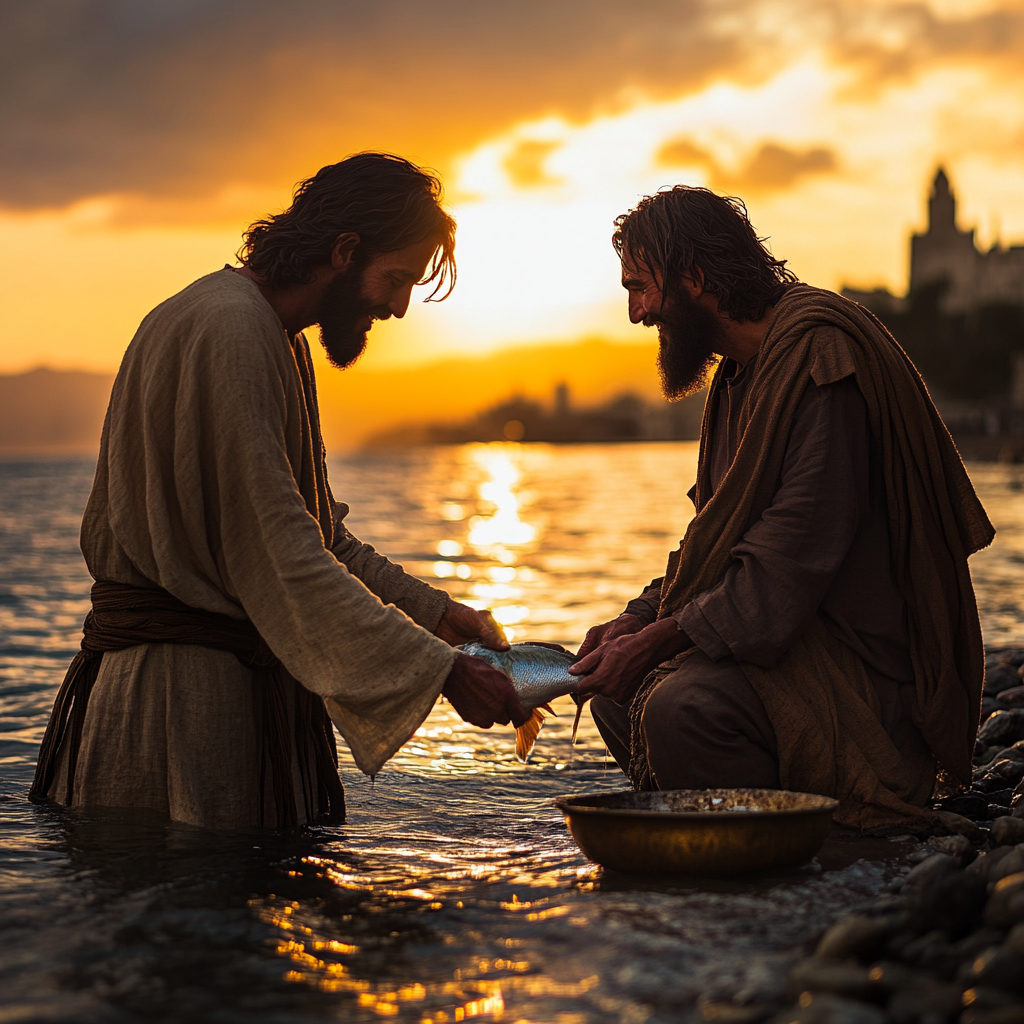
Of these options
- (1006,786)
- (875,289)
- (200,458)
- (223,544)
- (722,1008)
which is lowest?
(1006,786)

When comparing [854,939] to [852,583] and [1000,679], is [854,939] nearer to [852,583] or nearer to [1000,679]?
[852,583]

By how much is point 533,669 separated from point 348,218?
161 centimetres

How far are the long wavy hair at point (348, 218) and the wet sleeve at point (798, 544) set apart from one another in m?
1.47

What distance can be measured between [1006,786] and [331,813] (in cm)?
296

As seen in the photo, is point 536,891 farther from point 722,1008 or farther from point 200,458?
point 200,458

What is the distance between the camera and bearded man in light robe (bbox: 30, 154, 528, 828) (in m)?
3.58

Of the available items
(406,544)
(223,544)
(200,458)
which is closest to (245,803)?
(223,544)

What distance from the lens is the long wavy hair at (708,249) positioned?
4.44 m

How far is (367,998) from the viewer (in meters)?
2.66

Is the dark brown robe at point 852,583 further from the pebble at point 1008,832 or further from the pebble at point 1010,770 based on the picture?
the pebble at point 1010,770

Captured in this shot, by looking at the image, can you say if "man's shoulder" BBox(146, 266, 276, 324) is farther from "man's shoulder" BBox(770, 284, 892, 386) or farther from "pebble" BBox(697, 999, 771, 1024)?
"pebble" BBox(697, 999, 771, 1024)

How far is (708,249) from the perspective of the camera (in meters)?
4.45

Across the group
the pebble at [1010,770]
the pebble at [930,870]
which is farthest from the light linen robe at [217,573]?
the pebble at [1010,770]

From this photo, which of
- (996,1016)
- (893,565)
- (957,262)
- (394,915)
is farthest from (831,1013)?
(957,262)
